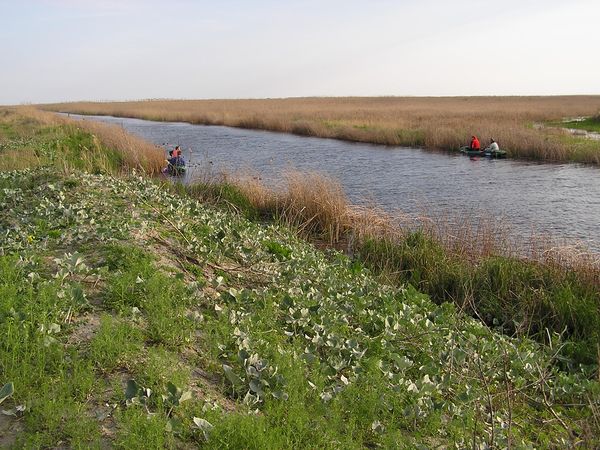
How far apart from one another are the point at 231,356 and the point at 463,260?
21.6 ft

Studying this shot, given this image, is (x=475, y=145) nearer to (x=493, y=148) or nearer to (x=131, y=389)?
(x=493, y=148)

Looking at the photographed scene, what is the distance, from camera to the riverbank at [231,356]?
11.7ft

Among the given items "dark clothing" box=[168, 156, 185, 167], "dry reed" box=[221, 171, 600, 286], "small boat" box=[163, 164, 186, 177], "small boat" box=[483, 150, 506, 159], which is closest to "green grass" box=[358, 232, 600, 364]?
"dry reed" box=[221, 171, 600, 286]

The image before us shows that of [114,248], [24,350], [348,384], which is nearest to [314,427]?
[348,384]

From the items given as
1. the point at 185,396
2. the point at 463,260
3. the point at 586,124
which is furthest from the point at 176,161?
the point at 586,124

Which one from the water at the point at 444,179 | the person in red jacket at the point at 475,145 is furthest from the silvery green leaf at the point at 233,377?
the person in red jacket at the point at 475,145

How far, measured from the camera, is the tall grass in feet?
25.8

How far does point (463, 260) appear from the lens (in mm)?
9906

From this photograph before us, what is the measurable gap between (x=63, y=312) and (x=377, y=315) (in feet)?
11.3

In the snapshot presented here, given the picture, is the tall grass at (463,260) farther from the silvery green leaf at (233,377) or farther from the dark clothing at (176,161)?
the dark clothing at (176,161)

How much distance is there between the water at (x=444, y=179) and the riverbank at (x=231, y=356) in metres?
7.75

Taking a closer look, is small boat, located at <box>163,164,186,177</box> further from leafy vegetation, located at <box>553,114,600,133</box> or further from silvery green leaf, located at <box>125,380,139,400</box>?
leafy vegetation, located at <box>553,114,600,133</box>

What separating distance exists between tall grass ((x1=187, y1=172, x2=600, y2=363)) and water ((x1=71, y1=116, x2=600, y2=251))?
8.15ft

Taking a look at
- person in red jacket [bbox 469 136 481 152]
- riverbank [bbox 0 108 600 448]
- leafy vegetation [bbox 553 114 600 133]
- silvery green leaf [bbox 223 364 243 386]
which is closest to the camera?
riverbank [bbox 0 108 600 448]
